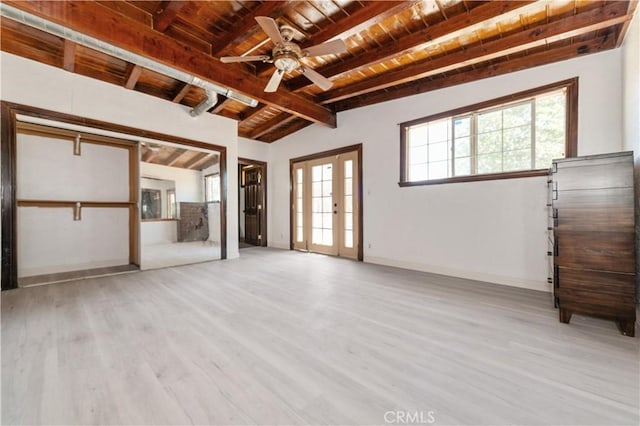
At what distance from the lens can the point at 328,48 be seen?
2.58 m

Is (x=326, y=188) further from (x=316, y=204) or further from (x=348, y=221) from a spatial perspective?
(x=348, y=221)

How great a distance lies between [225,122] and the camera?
16.7ft

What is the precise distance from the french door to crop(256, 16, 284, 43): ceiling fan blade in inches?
112

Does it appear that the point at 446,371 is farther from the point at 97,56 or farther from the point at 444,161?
the point at 97,56

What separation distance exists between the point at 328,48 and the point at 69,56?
331 cm

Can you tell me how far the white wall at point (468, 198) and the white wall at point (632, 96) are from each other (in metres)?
0.14

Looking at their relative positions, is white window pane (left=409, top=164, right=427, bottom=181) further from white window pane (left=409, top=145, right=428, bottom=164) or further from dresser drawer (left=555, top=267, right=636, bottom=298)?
dresser drawer (left=555, top=267, right=636, bottom=298)

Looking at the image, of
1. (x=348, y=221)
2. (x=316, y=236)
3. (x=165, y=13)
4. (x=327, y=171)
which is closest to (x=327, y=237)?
(x=316, y=236)

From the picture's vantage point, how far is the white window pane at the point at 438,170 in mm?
3899

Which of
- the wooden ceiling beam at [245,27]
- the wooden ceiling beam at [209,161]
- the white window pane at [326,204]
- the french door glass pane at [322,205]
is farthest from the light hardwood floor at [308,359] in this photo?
the wooden ceiling beam at [209,161]

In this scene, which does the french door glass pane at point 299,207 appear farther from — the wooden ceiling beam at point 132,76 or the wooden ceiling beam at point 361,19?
the wooden ceiling beam at point 132,76

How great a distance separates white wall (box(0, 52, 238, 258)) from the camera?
3170 millimetres

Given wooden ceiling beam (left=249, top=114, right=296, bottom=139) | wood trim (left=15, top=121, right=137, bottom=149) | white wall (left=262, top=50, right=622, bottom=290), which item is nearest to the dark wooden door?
wooden ceiling beam (left=249, top=114, right=296, bottom=139)

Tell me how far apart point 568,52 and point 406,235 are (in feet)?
9.79
